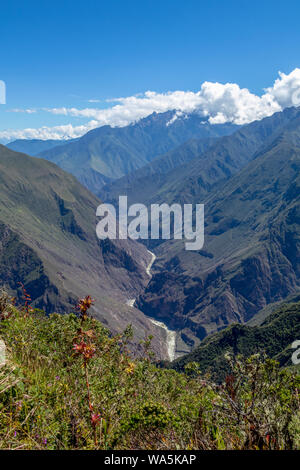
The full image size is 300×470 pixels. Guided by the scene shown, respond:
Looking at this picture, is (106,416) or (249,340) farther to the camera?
(249,340)

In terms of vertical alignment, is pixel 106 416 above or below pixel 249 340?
above

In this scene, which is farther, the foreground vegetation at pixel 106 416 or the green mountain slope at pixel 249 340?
the green mountain slope at pixel 249 340

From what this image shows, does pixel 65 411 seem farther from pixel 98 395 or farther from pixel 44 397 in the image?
pixel 98 395

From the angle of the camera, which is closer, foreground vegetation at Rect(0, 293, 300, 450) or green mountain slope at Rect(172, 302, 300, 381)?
foreground vegetation at Rect(0, 293, 300, 450)

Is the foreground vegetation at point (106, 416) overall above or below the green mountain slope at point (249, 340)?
above

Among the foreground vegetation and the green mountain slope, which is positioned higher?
the foreground vegetation
